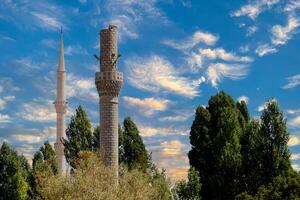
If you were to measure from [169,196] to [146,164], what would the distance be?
23.3 ft

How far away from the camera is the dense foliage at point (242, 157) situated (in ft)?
123

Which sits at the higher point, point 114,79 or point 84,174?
point 114,79

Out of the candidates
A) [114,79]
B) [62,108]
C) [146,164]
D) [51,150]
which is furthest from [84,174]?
[62,108]

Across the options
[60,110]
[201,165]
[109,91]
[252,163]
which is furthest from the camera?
[60,110]

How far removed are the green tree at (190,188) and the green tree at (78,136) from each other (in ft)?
34.3

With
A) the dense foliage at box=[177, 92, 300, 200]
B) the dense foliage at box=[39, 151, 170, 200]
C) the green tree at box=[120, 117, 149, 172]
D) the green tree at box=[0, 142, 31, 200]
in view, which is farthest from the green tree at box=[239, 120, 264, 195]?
the green tree at box=[0, 142, 31, 200]

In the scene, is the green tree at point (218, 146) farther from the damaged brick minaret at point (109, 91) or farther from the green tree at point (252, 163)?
the damaged brick minaret at point (109, 91)

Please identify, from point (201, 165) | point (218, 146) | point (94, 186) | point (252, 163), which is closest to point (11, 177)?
point (201, 165)

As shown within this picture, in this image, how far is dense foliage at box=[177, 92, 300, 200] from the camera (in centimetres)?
3738

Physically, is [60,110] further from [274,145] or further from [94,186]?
[94,186]

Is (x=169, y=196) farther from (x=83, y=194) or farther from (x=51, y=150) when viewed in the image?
(x=51, y=150)

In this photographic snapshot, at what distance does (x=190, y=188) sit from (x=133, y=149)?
9.44 meters

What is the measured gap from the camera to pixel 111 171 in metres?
32.0

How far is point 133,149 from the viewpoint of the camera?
48.5 meters
